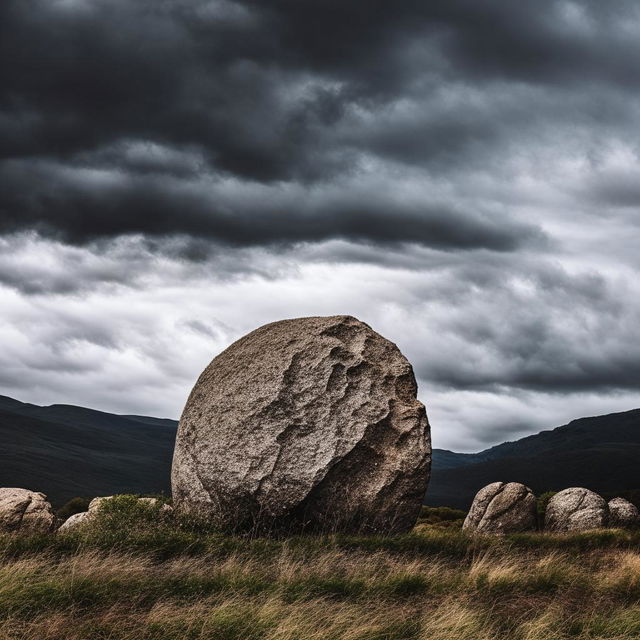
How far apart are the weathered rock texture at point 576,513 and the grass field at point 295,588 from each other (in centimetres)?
1347

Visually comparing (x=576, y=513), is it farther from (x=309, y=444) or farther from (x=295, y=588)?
(x=295, y=588)

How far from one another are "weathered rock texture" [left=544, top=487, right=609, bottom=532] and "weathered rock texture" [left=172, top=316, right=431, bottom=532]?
577 inches

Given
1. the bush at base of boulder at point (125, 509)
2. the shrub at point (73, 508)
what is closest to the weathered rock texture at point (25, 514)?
the bush at base of boulder at point (125, 509)

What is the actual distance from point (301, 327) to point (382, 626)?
1067cm

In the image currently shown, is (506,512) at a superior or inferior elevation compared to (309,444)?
inferior

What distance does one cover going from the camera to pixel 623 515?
3080 cm

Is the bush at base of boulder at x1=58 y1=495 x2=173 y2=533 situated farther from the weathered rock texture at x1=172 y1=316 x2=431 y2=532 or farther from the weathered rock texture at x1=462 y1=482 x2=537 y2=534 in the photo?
the weathered rock texture at x1=462 y1=482 x2=537 y2=534

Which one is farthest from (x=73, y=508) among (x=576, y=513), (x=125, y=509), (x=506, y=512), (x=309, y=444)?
(x=576, y=513)

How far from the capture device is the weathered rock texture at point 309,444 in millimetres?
17172

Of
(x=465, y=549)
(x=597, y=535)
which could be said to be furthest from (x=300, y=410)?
(x=597, y=535)

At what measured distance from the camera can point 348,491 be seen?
17.3m

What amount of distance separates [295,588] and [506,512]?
20281mm

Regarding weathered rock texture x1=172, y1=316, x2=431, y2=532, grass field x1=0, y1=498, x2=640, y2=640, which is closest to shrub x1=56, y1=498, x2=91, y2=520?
weathered rock texture x1=172, y1=316, x2=431, y2=532

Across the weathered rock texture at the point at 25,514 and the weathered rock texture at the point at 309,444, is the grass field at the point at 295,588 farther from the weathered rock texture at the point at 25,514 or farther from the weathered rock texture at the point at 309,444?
the weathered rock texture at the point at 25,514
